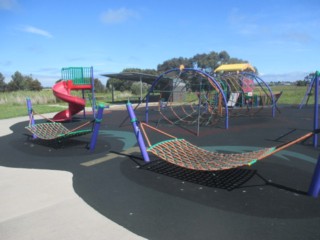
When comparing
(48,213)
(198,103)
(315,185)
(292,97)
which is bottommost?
(48,213)

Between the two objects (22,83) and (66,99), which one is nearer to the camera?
(66,99)

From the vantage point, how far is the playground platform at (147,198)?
3.13 m

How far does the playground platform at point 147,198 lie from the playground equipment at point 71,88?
550cm

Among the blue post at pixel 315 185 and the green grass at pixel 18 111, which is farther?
the green grass at pixel 18 111

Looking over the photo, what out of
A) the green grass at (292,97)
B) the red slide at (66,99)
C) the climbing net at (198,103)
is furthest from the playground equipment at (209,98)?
the red slide at (66,99)

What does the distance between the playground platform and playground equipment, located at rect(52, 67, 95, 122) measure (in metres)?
5.50

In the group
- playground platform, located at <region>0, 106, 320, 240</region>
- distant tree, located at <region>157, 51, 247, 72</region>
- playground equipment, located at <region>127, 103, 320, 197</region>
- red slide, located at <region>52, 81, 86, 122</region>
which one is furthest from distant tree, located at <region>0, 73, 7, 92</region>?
playground equipment, located at <region>127, 103, 320, 197</region>

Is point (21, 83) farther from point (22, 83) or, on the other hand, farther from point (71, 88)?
point (71, 88)

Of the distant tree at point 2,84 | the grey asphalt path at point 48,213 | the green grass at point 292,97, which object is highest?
the distant tree at point 2,84

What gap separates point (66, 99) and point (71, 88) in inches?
40.8

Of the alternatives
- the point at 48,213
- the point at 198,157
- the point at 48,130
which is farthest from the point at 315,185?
the point at 48,130

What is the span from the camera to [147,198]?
4.00 m

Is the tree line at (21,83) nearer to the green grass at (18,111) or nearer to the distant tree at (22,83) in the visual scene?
the distant tree at (22,83)

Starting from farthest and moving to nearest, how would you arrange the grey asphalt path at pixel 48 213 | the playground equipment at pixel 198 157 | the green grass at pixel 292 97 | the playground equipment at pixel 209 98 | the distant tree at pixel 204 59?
1. the distant tree at pixel 204 59
2. the green grass at pixel 292 97
3. the playground equipment at pixel 209 98
4. the playground equipment at pixel 198 157
5. the grey asphalt path at pixel 48 213
